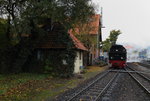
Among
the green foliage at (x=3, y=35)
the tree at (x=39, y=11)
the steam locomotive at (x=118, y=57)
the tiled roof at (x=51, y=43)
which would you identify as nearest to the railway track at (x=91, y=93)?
the tree at (x=39, y=11)

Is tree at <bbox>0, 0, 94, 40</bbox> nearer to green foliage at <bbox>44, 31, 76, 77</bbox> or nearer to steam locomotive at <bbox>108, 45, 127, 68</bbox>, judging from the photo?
green foliage at <bbox>44, 31, 76, 77</bbox>

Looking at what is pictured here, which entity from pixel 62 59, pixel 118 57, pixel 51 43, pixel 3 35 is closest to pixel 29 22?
pixel 3 35

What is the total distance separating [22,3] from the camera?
1825 centimetres

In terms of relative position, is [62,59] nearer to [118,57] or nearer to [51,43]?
[51,43]

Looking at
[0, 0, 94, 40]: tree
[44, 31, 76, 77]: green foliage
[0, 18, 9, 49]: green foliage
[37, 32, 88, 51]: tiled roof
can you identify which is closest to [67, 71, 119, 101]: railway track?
[44, 31, 76, 77]: green foliage

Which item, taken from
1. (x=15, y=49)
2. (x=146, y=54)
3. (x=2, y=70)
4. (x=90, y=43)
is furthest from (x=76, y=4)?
(x=146, y=54)

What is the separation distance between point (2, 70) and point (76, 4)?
9.82 metres

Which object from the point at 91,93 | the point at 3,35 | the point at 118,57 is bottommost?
the point at 91,93

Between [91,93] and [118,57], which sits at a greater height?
[118,57]

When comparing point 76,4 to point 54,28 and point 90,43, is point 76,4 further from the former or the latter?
point 90,43

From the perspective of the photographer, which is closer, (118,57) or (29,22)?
(29,22)

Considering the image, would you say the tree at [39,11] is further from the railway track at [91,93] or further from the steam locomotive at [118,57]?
the steam locomotive at [118,57]

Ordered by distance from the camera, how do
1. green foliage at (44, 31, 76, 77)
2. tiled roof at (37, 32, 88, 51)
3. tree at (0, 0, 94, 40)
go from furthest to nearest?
tiled roof at (37, 32, 88, 51) < green foliage at (44, 31, 76, 77) < tree at (0, 0, 94, 40)

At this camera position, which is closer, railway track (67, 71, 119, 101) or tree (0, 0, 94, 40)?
railway track (67, 71, 119, 101)
